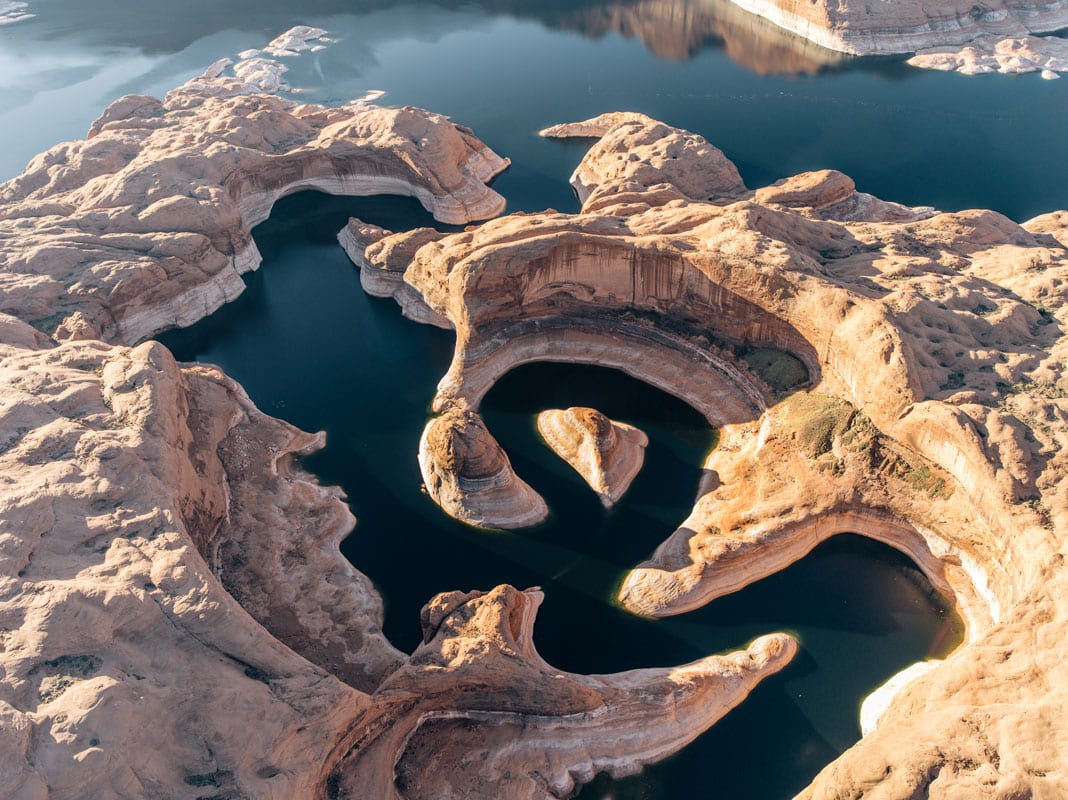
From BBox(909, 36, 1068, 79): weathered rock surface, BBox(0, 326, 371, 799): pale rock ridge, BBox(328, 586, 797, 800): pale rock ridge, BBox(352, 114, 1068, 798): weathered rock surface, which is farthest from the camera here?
BBox(909, 36, 1068, 79): weathered rock surface

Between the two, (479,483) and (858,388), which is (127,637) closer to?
(479,483)

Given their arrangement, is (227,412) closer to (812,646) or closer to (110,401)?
(110,401)

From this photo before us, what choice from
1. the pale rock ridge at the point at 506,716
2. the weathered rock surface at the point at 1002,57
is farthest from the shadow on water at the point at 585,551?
the weathered rock surface at the point at 1002,57

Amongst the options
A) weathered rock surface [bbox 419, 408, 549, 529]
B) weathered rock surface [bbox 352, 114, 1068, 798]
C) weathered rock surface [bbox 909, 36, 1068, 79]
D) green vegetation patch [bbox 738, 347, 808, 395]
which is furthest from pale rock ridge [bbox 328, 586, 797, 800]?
weathered rock surface [bbox 909, 36, 1068, 79]

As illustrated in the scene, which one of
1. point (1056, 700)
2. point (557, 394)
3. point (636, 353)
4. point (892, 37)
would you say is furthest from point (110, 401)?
point (892, 37)

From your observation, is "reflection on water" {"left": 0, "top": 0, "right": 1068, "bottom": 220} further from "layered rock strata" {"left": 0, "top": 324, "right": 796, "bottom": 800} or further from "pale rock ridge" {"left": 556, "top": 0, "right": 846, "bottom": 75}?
"layered rock strata" {"left": 0, "top": 324, "right": 796, "bottom": 800}

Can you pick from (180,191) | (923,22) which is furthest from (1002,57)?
(180,191)
